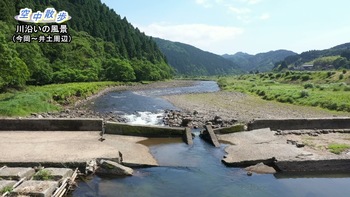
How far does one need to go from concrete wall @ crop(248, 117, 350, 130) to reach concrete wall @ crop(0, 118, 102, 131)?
1130 centimetres

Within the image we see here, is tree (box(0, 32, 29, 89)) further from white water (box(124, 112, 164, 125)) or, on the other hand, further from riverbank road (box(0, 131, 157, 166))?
riverbank road (box(0, 131, 157, 166))

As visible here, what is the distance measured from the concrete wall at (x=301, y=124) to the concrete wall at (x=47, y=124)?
37.1 ft

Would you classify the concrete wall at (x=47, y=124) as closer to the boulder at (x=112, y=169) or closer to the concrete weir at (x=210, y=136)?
the boulder at (x=112, y=169)

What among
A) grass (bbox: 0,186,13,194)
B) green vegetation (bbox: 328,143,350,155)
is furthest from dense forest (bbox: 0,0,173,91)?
green vegetation (bbox: 328,143,350,155)

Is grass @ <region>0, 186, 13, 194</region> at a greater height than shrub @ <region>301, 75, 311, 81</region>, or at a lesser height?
lesser

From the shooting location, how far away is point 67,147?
16.3 meters

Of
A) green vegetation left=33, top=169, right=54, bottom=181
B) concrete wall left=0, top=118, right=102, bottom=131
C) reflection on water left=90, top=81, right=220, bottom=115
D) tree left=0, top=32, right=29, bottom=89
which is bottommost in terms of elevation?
reflection on water left=90, top=81, right=220, bottom=115

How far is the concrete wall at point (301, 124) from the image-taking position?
22328 millimetres

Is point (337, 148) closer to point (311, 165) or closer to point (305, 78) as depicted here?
point (311, 165)

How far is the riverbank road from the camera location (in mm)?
14469

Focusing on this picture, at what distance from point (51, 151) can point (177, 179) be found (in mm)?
6657

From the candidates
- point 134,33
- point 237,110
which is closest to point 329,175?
point 237,110

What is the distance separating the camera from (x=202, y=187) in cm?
1331

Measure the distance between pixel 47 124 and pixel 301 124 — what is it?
18176mm
